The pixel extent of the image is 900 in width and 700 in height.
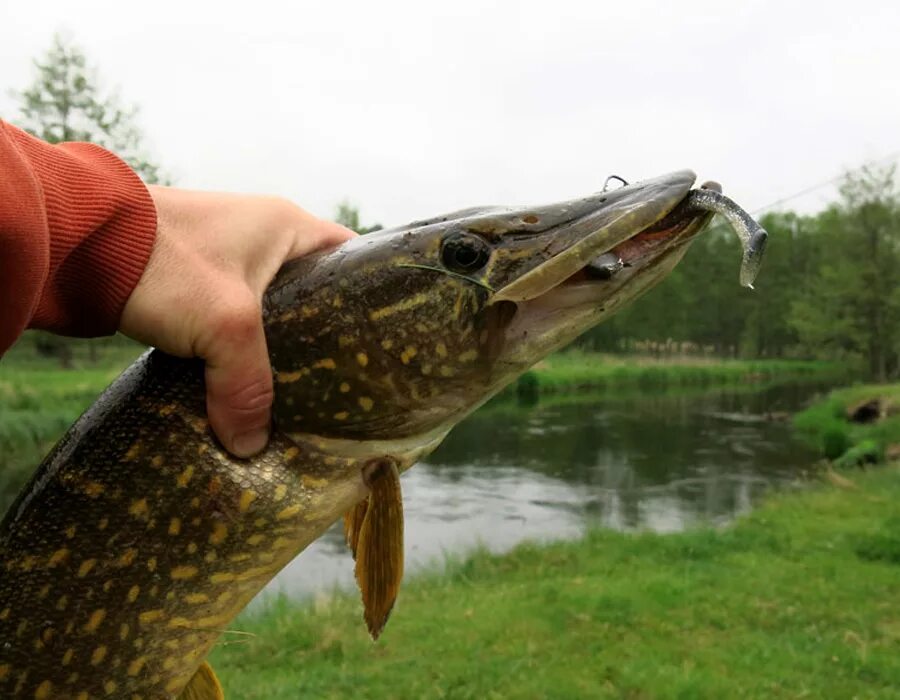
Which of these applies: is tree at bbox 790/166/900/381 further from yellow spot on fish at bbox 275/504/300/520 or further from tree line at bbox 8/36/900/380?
yellow spot on fish at bbox 275/504/300/520

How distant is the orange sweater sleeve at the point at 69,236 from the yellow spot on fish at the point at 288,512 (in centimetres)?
52

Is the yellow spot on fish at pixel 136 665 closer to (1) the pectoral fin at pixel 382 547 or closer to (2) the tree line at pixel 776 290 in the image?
(1) the pectoral fin at pixel 382 547

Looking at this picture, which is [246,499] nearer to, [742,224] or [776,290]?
[742,224]

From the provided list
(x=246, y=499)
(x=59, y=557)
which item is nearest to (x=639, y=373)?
(x=246, y=499)

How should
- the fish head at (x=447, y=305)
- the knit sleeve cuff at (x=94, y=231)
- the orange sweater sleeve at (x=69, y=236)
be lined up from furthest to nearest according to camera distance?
the fish head at (x=447, y=305) < the knit sleeve cuff at (x=94, y=231) < the orange sweater sleeve at (x=69, y=236)

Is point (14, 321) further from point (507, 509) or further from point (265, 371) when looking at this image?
point (507, 509)

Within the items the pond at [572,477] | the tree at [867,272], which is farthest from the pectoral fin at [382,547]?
the tree at [867,272]

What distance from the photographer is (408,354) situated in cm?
158

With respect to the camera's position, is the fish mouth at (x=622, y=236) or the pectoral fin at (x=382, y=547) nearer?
the fish mouth at (x=622, y=236)

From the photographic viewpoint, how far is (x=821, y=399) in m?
28.1

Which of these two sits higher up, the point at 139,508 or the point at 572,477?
the point at 139,508

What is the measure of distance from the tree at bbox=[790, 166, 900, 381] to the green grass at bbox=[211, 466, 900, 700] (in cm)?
3119

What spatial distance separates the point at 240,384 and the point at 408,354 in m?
0.35

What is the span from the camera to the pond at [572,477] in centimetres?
1016
